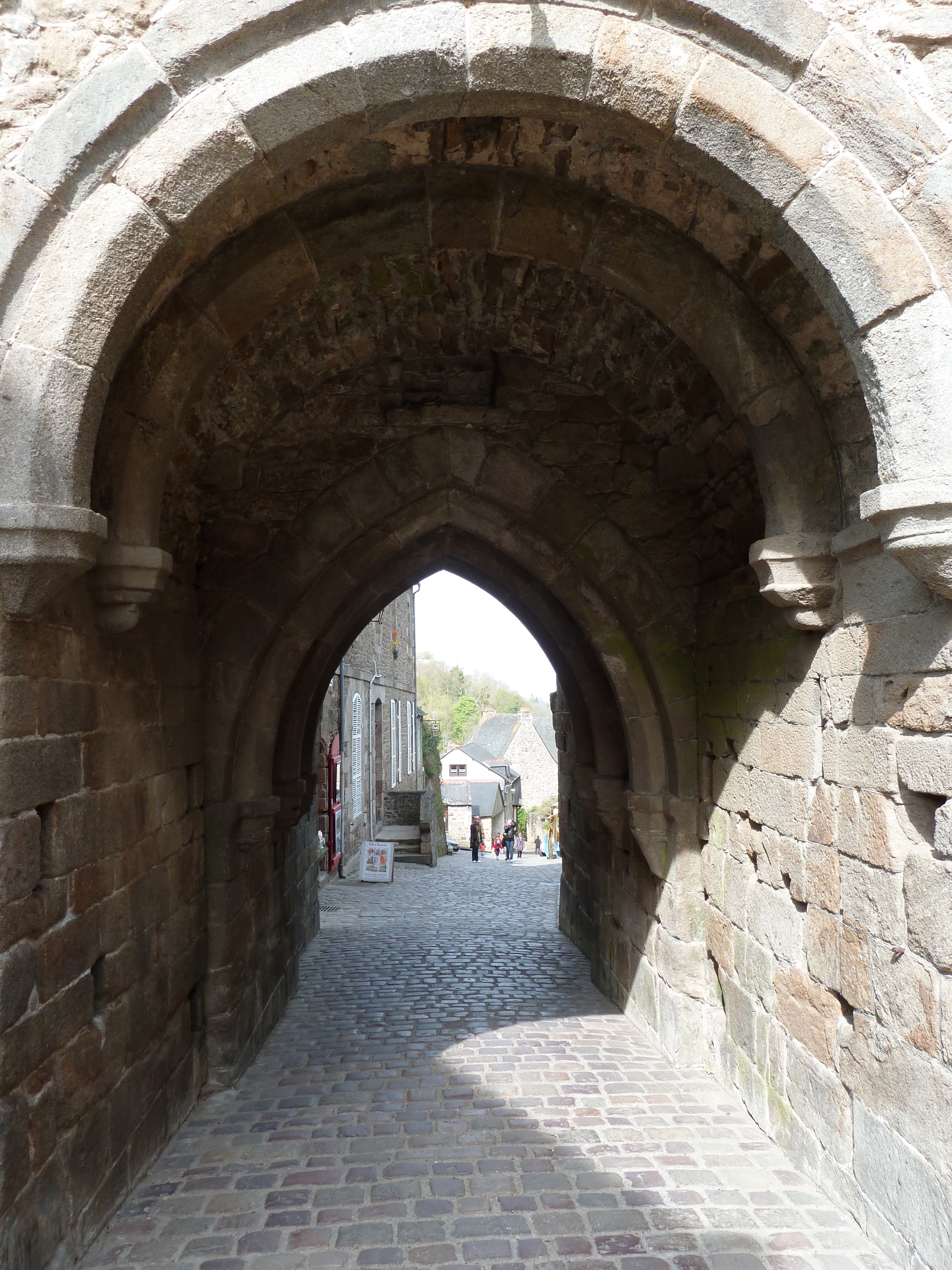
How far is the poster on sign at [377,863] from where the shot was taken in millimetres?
11289

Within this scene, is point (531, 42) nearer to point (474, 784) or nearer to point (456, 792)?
point (456, 792)

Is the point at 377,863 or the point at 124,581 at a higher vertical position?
the point at 124,581

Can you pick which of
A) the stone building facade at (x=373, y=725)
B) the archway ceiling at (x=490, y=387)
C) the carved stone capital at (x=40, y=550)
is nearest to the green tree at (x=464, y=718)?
the stone building facade at (x=373, y=725)

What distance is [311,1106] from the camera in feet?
13.3

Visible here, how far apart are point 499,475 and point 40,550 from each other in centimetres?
281

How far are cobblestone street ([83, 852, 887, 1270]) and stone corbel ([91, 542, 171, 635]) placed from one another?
2188 millimetres

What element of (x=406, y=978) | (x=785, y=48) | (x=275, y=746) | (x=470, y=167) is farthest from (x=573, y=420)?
(x=406, y=978)

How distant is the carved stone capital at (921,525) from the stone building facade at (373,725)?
7.73m

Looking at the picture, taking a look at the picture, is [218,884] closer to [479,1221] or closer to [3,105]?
[479,1221]

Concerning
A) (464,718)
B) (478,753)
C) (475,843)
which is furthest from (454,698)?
(475,843)

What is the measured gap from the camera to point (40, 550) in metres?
2.32

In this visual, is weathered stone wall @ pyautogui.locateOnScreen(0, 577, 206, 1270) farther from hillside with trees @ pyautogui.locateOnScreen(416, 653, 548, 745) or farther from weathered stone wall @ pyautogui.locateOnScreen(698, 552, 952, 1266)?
hillside with trees @ pyautogui.locateOnScreen(416, 653, 548, 745)

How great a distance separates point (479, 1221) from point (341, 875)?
29.9ft

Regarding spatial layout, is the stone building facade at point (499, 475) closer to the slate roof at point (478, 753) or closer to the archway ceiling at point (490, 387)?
the archway ceiling at point (490, 387)
